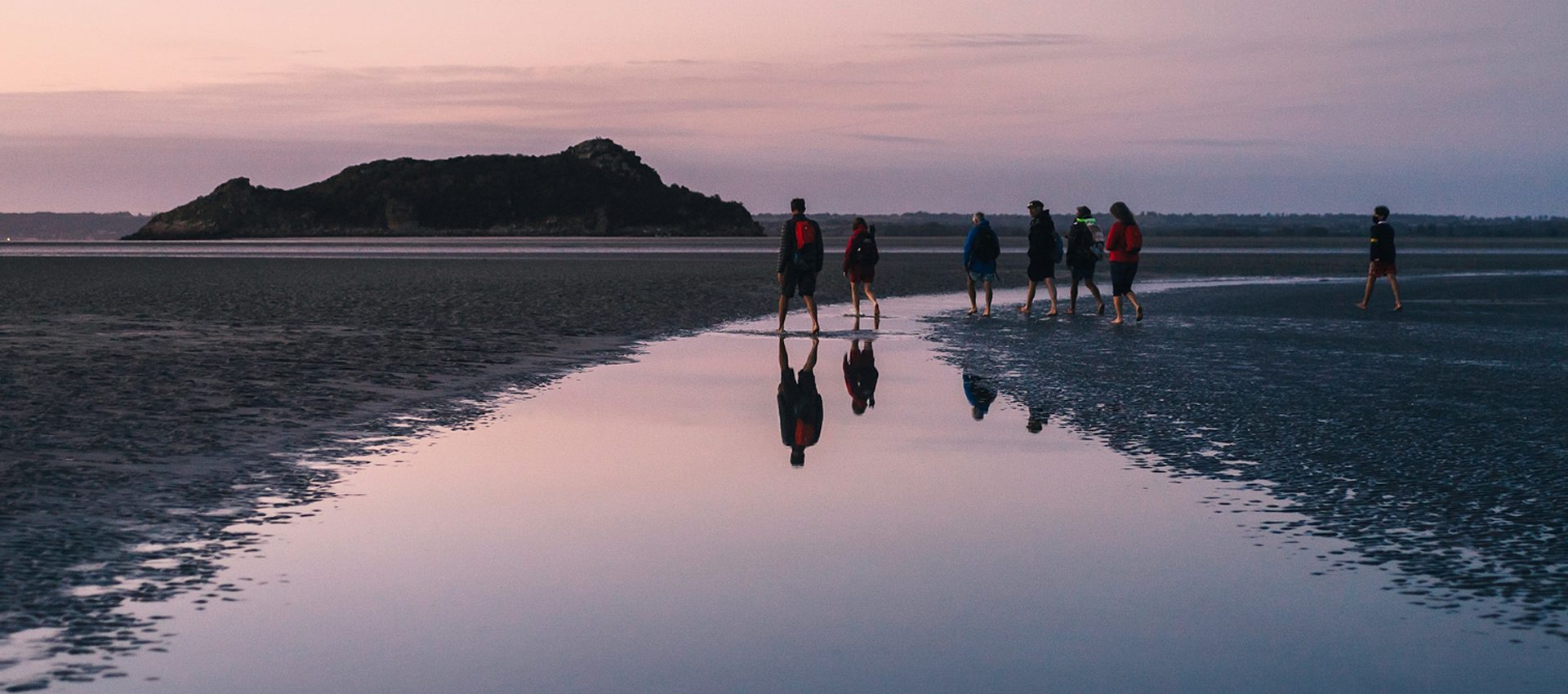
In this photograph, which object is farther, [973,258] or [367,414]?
[973,258]

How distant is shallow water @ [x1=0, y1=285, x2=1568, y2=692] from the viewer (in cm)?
522

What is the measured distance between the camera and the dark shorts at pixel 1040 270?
82.0 feet

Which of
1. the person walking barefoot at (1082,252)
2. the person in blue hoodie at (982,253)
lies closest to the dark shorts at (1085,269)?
the person walking barefoot at (1082,252)

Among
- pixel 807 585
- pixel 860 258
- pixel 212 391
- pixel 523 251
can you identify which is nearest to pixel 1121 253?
pixel 860 258

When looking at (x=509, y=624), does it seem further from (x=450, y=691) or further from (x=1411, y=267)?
(x=1411, y=267)

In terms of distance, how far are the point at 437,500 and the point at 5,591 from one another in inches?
95.9

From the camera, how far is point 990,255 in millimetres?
24953

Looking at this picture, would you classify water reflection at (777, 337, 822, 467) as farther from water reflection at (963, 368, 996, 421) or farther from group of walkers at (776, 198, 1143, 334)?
group of walkers at (776, 198, 1143, 334)

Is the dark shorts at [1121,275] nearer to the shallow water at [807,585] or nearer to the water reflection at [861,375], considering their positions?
the water reflection at [861,375]

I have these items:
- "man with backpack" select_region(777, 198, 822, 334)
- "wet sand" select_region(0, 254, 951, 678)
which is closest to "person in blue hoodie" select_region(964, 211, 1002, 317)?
"wet sand" select_region(0, 254, 951, 678)

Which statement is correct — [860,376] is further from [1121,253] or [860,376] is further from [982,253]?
[982,253]

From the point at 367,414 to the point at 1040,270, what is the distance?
14529mm

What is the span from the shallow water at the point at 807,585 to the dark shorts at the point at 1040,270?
566 inches

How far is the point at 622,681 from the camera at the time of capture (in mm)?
5074
